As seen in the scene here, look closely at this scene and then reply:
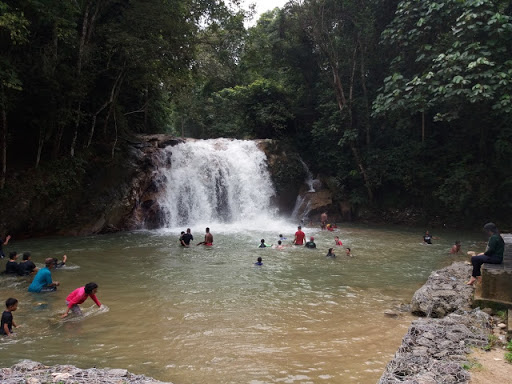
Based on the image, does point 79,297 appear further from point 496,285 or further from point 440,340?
point 496,285

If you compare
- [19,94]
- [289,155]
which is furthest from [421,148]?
[19,94]

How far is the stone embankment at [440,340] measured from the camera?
13.3 feet

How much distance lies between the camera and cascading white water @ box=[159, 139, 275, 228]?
1894 cm

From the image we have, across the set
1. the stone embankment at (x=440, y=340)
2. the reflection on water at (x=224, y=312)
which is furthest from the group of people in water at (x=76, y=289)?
the stone embankment at (x=440, y=340)

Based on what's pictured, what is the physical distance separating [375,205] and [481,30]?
33.3ft

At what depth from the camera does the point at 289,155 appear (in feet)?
76.2

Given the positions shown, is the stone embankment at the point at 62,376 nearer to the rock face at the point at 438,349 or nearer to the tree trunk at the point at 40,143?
the rock face at the point at 438,349

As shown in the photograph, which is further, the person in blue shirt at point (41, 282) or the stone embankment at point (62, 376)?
the person in blue shirt at point (41, 282)

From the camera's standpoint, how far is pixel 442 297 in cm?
714

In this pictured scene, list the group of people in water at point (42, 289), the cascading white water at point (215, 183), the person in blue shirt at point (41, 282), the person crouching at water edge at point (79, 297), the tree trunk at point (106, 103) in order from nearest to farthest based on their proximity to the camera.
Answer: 1. the group of people in water at point (42, 289)
2. the person crouching at water edge at point (79, 297)
3. the person in blue shirt at point (41, 282)
4. the tree trunk at point (106, 103)
5. the cascading white water at point (215, 183)

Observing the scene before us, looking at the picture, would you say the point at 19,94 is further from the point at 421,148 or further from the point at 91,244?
the point at 421,148

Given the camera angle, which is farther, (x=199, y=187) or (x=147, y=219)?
(x=199, y=187)

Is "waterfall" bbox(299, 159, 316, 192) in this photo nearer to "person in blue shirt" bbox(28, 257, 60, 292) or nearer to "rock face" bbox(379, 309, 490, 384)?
"person in blue shirt" bbox(28, 257, 60, 292)

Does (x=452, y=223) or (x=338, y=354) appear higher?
(x=452, y=223)
